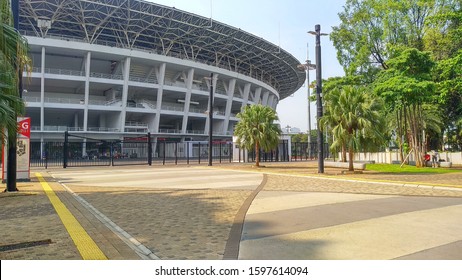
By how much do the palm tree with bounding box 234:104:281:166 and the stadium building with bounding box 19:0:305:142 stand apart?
28.7 metres

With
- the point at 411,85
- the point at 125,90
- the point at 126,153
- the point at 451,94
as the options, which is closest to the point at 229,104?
the point at 125,90

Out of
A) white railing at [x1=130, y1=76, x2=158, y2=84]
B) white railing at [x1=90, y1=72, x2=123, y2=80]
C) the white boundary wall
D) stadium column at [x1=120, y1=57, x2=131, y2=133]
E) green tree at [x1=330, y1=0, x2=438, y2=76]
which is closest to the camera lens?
the white boundary wall

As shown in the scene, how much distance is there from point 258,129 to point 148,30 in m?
37.3

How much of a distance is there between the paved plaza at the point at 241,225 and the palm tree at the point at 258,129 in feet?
42.0

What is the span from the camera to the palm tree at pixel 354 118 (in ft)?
55.4

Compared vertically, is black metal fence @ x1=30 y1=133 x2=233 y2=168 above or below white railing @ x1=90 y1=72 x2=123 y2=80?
below

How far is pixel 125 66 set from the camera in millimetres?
50938

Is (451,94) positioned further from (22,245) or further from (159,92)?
(159,92)

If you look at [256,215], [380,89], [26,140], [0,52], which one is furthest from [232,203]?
[380,89]

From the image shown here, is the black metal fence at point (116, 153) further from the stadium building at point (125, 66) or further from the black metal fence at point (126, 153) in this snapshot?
the stadium building at point (125, 66)

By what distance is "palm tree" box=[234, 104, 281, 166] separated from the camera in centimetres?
2366

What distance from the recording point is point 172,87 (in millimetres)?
55031

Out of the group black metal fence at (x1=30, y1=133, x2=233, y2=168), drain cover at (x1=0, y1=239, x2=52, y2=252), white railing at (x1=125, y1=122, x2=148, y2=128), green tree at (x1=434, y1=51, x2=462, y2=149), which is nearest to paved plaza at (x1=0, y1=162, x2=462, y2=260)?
drain cover at (x1=0, y1=239, x2=52, y2=252)

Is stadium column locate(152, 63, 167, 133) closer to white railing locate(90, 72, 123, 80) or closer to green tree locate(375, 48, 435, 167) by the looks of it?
white railing locate(90, 72, 123, 80)
